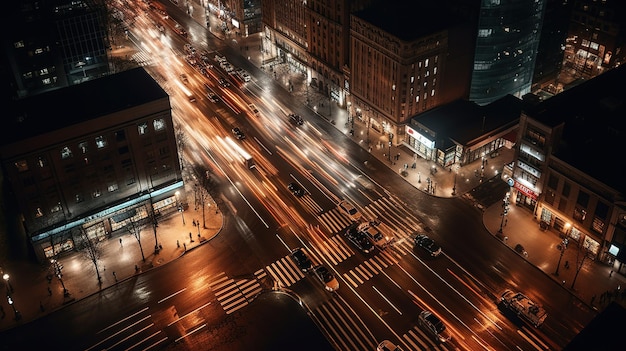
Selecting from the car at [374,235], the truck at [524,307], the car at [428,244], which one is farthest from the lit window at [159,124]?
the truck at [524,307]

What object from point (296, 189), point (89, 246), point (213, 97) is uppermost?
point (213, 97)

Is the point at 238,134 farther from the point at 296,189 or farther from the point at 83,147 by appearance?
the point at 83,147

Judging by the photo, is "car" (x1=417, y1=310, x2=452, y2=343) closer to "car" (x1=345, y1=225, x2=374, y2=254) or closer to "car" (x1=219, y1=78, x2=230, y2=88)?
"car" (x1=345, y1=225, x2=374, y2=254)

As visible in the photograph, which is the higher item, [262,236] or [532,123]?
[532,123]

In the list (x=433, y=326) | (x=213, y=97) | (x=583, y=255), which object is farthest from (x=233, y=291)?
(x=213, y=97)

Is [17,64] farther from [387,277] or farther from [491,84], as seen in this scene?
[491,84]

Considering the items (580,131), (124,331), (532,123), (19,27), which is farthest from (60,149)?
(580,131)

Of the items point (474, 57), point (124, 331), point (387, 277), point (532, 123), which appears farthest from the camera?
point (474, 57)
